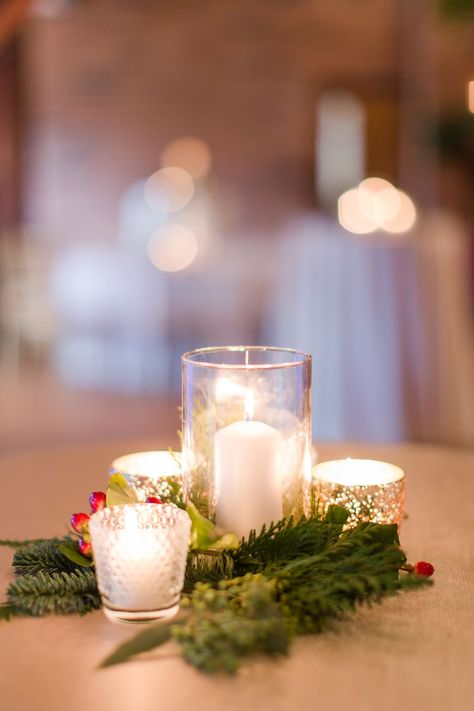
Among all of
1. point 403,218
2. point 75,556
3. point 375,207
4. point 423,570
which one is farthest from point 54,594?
point 375,207

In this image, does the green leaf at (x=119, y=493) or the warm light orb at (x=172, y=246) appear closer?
the green leaf at (x=119, y=493)

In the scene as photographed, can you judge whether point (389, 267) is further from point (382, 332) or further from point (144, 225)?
point (144, 225)

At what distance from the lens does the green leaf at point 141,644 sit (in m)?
0.57

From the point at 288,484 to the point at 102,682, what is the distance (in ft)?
0.71

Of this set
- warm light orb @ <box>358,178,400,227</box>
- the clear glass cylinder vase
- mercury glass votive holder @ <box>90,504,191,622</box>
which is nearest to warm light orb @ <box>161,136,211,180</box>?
warm light orb @ <box>358,178,400,227</box>

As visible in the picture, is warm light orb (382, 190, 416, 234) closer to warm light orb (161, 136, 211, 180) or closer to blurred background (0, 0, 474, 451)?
blurred background (0, 0, 474, 451)

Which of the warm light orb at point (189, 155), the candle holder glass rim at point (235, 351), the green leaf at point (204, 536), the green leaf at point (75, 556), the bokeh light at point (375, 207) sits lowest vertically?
the green leaf at point (75, 556)

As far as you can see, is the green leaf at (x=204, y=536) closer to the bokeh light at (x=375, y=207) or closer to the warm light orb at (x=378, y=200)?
the bokeh light at (x=375, y=207)

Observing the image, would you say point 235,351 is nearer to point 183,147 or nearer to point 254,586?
point 254,586

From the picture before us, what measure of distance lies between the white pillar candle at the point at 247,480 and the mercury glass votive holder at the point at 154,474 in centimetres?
7

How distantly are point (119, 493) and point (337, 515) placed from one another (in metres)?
0.17

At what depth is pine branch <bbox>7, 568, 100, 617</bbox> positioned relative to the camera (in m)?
0.64

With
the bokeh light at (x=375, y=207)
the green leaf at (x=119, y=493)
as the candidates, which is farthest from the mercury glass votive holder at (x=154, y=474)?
the bokeh light at (x=375, y=207)

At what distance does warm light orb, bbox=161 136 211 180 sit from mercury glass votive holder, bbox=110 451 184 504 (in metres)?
5.29
